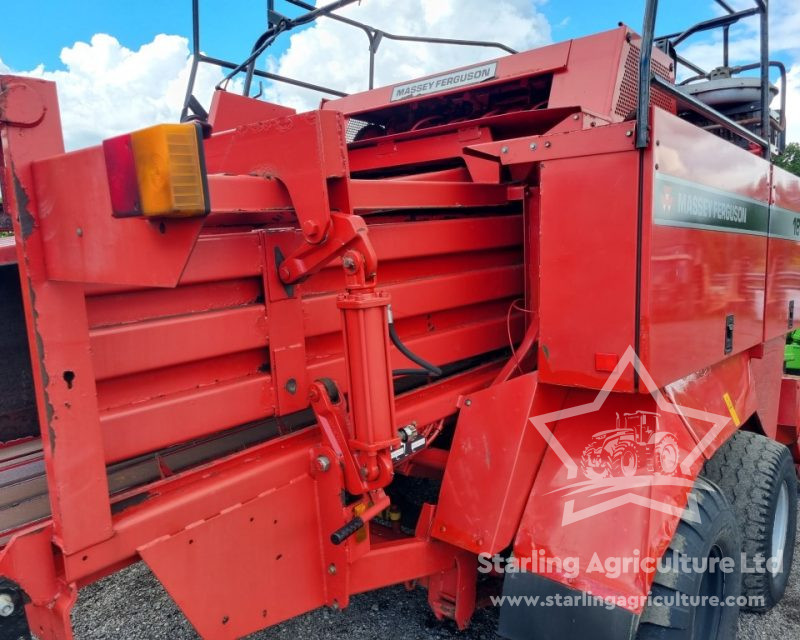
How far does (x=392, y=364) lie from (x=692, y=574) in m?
1.14

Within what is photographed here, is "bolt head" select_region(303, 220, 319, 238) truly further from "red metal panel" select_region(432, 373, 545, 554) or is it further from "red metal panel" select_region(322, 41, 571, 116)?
"red metal panel" select_region(322, 41, 571, 116)

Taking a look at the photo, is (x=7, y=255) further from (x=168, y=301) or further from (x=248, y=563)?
(x=248, y=563)

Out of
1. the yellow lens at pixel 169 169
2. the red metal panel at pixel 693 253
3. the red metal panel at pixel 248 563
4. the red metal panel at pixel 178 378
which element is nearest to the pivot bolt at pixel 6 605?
the red metal panel at pixel 248 563

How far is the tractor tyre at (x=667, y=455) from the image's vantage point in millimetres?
1927

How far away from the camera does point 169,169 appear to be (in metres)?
1.11

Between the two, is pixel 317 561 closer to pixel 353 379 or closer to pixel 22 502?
pixel 353 379

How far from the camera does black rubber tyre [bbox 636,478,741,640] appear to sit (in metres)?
1.88

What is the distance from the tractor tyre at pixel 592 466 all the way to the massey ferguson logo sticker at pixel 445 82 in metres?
1.84

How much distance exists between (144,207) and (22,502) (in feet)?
2.97

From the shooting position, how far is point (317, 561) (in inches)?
72.4

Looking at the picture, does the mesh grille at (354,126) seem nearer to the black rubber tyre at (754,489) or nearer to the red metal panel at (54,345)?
the red metal panel at (54,345)

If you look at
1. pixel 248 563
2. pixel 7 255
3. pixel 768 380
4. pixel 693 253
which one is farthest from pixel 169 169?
pixel 768 380

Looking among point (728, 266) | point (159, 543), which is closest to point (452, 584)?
point (159, 543)

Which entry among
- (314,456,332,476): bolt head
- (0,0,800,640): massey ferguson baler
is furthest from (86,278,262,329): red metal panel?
(314,456,332,476): bolt head
